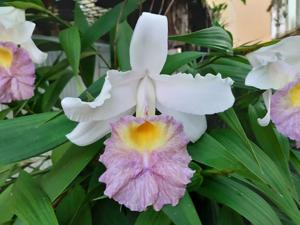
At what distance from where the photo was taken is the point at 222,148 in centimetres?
52

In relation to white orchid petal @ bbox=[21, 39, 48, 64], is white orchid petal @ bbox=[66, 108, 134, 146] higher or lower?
lower

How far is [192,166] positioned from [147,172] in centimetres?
11

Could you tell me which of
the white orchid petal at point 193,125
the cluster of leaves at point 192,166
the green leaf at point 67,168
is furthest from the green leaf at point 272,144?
the green leaf at point 67,168

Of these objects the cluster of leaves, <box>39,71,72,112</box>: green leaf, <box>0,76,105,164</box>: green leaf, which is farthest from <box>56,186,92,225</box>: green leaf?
<box>39,71,72,112</box>: green leaf

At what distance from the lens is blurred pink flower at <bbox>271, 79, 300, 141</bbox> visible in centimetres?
52

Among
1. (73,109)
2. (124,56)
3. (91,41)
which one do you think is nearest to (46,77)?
(91,41)

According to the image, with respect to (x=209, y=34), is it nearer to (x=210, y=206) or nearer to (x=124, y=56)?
(x=124, y=56)

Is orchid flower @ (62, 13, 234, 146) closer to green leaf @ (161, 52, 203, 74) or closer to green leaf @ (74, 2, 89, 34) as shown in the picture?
green leaf @ (161, 52, 203, 74)

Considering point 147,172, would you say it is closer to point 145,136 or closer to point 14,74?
point 145,136

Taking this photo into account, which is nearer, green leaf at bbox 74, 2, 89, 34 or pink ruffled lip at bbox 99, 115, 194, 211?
pink ruffled lip at bbox 99, 115, 194, 211

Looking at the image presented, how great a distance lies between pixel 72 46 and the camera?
656mm

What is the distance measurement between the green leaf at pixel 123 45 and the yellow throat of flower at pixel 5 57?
151 mm

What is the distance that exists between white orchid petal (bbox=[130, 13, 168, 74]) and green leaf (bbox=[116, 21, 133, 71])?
0.09m

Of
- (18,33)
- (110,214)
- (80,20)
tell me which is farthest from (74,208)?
(80,20)
